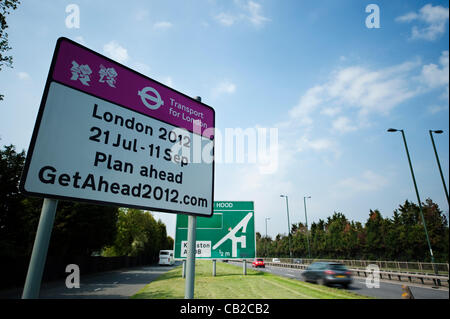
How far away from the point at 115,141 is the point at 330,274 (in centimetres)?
1647

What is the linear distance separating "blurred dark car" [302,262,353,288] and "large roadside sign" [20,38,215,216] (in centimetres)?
1550

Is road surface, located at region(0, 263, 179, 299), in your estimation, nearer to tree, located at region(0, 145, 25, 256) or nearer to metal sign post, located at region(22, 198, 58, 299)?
tree, located at region(0, 145, 25, 256)

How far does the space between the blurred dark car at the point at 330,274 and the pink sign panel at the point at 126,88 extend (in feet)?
51.4

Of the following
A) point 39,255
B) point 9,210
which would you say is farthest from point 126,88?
point 9,210

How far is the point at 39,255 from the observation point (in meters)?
1.39

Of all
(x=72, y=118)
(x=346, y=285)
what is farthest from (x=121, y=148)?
(x=346, y=285)

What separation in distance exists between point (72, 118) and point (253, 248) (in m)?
10.6

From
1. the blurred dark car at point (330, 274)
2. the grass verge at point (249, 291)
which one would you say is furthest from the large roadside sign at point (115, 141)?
the blurred dark car at point (330, 274)

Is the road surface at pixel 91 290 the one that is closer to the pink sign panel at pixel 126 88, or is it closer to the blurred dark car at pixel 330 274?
the blurred dark car at pixel 330 274

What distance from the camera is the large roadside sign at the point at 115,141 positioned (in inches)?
62.5

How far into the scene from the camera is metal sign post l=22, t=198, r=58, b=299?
1312 mm

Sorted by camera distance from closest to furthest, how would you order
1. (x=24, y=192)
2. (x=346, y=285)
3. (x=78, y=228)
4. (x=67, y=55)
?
(x=24, y=192) < (x=67, y=55) < (x=346, y=285) < (x=78, y=228)
